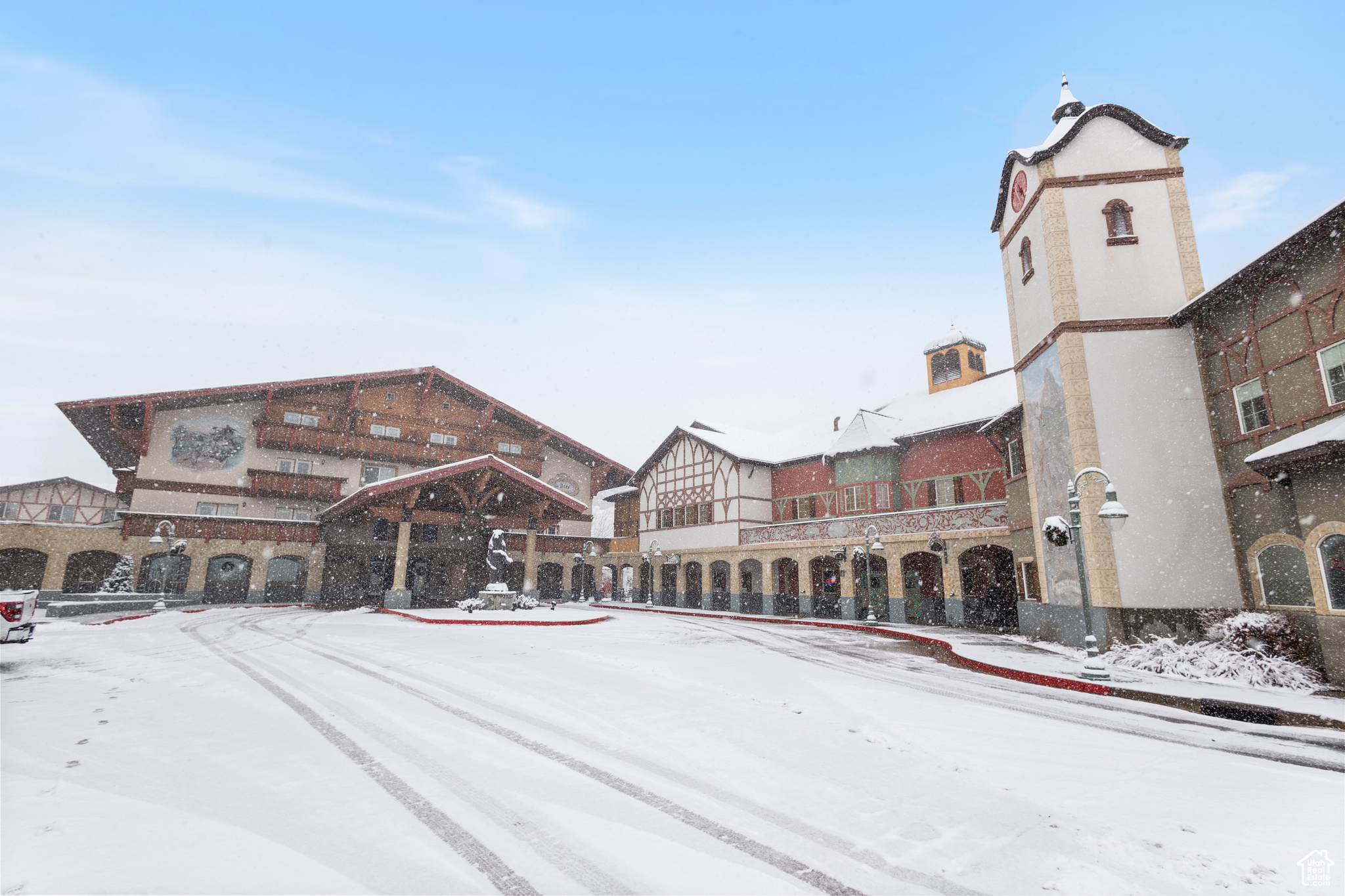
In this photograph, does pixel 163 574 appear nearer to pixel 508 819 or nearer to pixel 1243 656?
pixel 508 819

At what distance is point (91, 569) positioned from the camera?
2886cm

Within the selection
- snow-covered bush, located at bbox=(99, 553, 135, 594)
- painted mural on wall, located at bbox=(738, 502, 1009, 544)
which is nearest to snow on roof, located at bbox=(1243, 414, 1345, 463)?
painted mural on wall, located at bbox=(738, 502, 1009, 544)

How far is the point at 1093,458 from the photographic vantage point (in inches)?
→ 548

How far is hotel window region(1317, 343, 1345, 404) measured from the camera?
413 inches

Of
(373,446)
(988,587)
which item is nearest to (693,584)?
(988,587)

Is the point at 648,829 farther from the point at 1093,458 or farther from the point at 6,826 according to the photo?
the point at 1093,458

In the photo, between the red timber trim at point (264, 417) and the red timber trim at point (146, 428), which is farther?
the red timber trim at point (264, 417)

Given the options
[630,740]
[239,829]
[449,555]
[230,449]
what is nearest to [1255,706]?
[630,740]

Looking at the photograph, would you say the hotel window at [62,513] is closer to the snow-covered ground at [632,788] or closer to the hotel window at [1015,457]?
the snow-covered ground at [632,788]

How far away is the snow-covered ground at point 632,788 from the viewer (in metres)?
3.45

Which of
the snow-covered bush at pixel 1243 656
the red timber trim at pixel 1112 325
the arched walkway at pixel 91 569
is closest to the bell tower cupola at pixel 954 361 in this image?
the red timber trim at pixel 1112 325

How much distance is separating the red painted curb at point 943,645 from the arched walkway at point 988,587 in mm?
4630

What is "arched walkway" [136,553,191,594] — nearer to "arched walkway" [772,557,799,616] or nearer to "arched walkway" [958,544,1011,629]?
"arched walkway" [772,557,799,616]

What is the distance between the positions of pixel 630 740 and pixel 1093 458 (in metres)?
13.0
